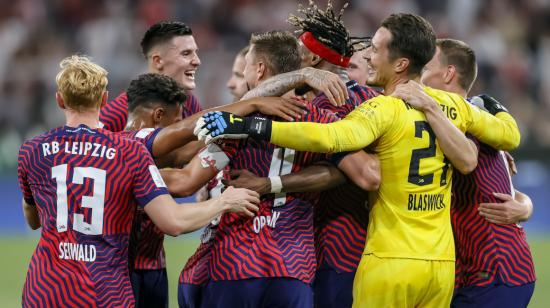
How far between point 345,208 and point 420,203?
714 mm

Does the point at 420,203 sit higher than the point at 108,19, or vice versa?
the point at 108,19

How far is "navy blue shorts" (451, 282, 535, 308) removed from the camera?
6.14 meters

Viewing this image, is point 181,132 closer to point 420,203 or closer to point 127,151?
point 127,151

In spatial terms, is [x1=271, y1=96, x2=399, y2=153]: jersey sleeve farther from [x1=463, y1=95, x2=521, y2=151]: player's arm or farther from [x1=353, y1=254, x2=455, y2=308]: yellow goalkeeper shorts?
[x1=353, y1=254, x2=455, y2=308]: yellow goalkeeper shorts

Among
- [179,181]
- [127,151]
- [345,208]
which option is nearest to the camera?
[127,151]

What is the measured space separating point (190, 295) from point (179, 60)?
10.7 ft

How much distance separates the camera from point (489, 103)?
6.52 m

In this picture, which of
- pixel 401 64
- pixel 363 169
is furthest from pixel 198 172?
pixel 401 64

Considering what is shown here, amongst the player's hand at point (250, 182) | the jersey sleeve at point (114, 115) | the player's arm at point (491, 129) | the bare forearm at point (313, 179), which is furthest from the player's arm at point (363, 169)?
the jersey sleeve at point (114, 115)

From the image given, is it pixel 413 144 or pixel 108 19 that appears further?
pixel 108 19

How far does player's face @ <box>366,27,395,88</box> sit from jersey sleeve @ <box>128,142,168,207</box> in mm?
1586

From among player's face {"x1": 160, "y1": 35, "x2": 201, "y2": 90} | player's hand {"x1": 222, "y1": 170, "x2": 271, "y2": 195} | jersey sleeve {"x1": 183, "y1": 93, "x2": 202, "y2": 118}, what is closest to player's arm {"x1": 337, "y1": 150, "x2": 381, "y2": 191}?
player's hand {"x1": 222, "y1": 170, "x2": 271, "y2": 195}

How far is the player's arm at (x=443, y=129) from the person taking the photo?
222 inches

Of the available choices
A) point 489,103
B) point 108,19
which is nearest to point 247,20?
point 108,19
